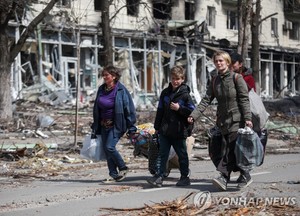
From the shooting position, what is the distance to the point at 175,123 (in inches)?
312

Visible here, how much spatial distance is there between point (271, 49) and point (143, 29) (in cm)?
1484

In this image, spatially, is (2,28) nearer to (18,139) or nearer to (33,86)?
(18,139)

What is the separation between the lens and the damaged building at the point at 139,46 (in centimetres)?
2911

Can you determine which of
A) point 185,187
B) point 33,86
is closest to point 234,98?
point 185,187

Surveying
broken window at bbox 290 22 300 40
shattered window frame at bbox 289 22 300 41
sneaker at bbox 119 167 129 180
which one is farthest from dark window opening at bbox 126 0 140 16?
sneaker at bbox 119 167 129 180

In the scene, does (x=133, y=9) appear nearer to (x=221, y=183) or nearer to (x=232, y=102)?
(x=232, y=102)

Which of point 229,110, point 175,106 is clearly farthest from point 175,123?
point 229,110

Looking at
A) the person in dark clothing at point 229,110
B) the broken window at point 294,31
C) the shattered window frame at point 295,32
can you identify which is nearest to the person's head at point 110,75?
the person in dark clothing at point 229,110

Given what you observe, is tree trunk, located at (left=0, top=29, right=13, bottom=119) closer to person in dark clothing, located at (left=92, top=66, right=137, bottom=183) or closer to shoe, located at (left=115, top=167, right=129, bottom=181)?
person in dark clothing, located at (left=92, top=66, right=137, bottom=183)

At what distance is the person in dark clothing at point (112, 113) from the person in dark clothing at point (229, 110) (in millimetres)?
1514

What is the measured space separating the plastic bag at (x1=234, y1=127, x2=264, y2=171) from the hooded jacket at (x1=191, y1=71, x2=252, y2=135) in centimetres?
15

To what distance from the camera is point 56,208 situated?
680 cm

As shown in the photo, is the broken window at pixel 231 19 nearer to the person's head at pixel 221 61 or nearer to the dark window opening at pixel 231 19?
the dark window opening at pixel 231 19

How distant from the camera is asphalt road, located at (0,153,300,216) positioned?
6.78 meters
